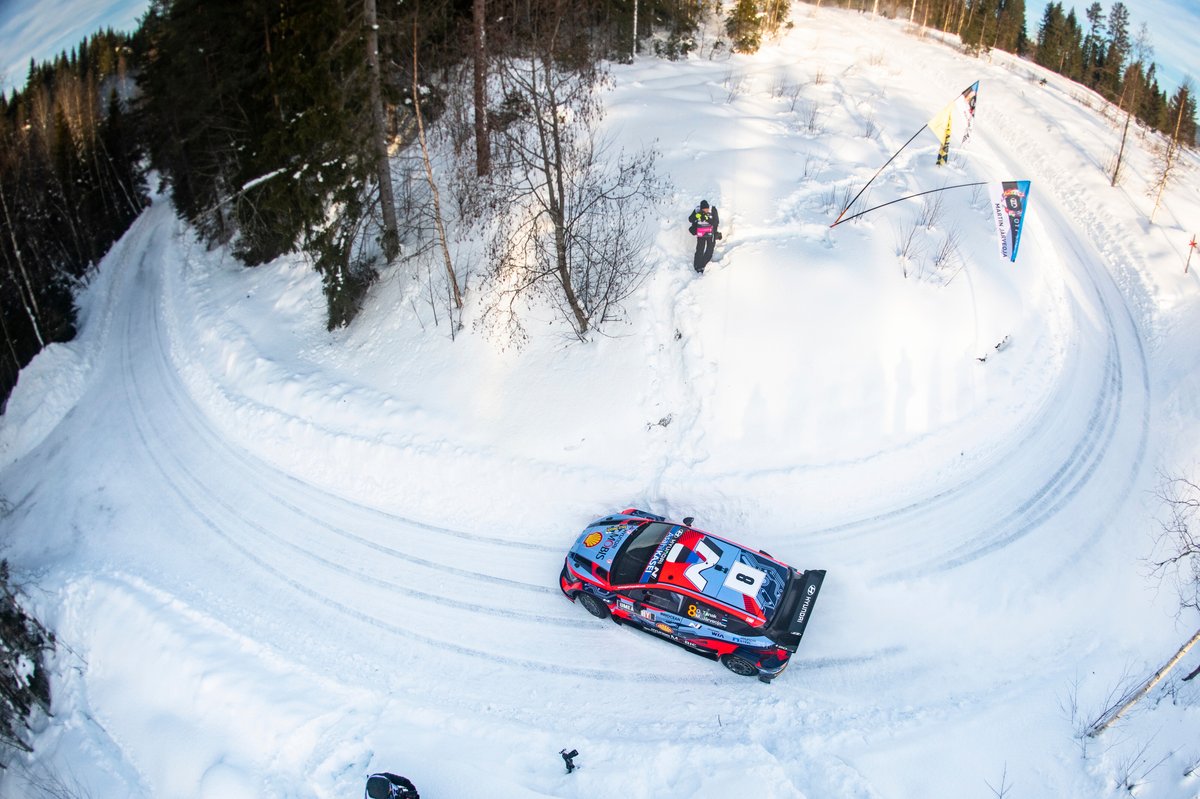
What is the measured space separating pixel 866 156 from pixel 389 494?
53.4 feet

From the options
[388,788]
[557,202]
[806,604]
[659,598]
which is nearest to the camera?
[388,788]

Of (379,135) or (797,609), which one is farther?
(379,135)

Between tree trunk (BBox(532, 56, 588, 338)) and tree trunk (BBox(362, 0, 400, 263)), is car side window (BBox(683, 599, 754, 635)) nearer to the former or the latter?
tree trunk (BBox(532, 56, 588, 338))

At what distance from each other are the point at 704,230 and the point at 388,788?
1201 cm

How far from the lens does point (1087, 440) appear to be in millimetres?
14391

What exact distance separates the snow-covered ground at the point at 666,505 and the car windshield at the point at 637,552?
42.1 inches

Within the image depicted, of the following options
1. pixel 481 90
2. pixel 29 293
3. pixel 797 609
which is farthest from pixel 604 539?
pixel 29 293

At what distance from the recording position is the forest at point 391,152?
1589cm

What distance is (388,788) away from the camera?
895 centimetres

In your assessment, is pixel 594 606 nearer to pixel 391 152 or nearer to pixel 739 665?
pixel 739 665

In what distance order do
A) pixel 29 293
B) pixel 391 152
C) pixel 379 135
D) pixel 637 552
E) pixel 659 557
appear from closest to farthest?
pixel 659 557 < pixel 637 552 < pixel 379 135 < pixel 391 152 < pixel 29 293

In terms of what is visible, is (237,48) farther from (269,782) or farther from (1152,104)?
(1152,104)

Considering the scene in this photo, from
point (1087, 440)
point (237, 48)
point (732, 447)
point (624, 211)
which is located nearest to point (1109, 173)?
point (1087, 440)

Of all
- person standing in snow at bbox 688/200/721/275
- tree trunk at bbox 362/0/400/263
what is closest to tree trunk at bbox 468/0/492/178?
tree trunk at bbox 362/0/400/263
